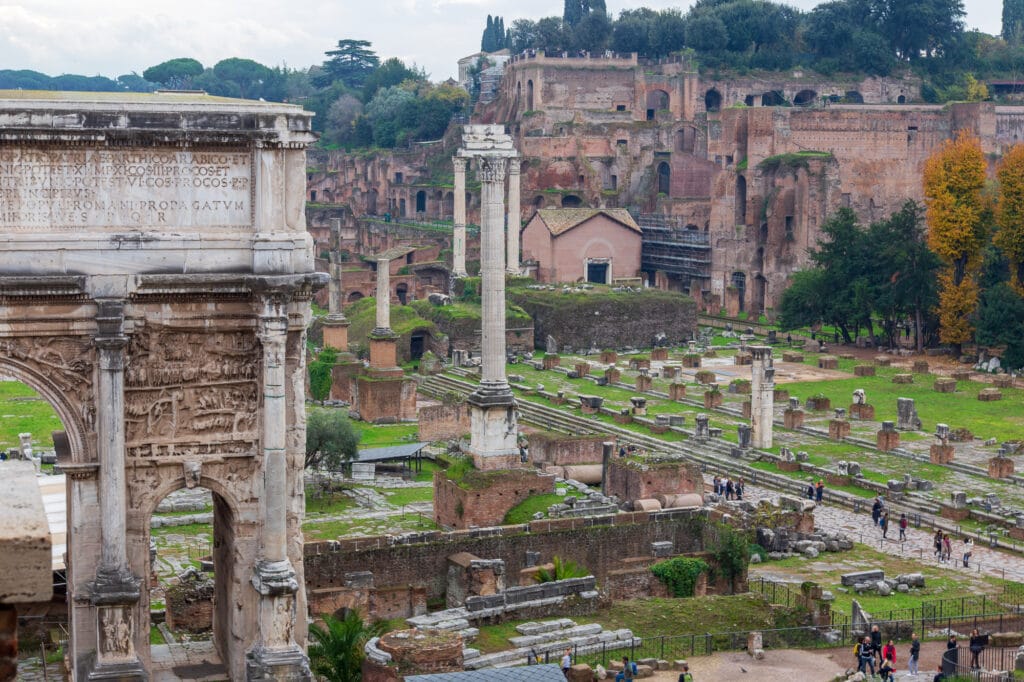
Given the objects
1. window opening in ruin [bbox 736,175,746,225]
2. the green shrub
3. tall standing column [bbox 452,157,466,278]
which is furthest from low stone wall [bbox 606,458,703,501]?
Result: window opening in ruin [bbox 736,175,746,225]

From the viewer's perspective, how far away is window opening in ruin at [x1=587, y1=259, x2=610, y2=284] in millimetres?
64812

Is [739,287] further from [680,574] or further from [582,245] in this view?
[680,574]

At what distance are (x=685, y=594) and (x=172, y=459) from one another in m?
10.8

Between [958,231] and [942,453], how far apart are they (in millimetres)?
19037

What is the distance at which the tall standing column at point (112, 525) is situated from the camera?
47.4 ft

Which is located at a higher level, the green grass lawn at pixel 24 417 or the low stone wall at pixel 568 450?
the low stone wall at pixel 568 450

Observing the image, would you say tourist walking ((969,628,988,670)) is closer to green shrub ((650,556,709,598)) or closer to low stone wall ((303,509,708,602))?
green shrub ((650,556,709,598))

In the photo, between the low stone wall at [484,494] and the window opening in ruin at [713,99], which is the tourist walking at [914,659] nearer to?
the low stone wall at [484,494]

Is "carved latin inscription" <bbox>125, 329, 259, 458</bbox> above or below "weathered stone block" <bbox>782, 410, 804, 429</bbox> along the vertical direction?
above

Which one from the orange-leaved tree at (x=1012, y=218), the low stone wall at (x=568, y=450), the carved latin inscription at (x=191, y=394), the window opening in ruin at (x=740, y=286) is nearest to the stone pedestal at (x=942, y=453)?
the low stone wall at (x=568, y=450)

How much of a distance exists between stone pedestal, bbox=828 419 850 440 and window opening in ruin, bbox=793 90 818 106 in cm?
4746

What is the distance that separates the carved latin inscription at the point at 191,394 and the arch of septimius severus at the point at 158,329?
2cm

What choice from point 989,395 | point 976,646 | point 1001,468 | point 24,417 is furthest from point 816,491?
point 24,417

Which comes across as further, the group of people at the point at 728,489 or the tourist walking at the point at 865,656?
the group of people at the point at 728,489
